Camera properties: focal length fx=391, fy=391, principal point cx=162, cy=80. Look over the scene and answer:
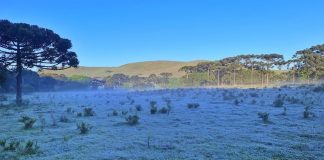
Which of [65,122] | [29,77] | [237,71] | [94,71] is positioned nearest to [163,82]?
[237,71]

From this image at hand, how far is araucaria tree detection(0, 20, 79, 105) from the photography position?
93.9ft

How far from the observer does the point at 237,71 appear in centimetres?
9488

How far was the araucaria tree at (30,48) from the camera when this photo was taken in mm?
28609

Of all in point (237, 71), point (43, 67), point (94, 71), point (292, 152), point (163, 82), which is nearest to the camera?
point (292, 152)

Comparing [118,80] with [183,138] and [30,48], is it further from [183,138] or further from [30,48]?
[183,138]

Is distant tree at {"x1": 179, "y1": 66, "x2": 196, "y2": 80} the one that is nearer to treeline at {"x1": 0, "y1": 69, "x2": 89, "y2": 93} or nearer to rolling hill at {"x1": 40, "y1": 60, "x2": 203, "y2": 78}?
treeline at {"x1": 0, "y1": 69, "x2": 89, "y2": 93}

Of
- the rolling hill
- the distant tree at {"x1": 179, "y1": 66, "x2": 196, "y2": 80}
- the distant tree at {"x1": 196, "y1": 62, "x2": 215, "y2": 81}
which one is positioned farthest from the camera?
the rolling hill

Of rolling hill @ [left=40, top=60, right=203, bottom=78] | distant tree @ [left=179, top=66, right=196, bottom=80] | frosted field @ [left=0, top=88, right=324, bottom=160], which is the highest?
rolling hill @ [left=40, top=60, right=203, bottom=78]

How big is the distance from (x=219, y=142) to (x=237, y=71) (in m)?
87.8

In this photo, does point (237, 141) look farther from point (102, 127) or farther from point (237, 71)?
point (237, 71)

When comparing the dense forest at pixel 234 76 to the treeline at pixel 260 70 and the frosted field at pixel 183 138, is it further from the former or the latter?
the frosted field at pixel 183 138

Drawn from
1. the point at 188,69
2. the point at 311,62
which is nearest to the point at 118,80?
the point at 188,69

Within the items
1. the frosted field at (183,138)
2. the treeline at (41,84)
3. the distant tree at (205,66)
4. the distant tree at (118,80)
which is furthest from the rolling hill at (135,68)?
the frosted field at (183,138)

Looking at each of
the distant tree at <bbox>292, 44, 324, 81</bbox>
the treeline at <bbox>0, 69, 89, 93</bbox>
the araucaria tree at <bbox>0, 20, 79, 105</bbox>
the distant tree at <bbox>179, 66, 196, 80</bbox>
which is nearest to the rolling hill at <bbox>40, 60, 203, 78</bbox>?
the distant tree at <bbox>179, 66, 196, 80</bbox>
